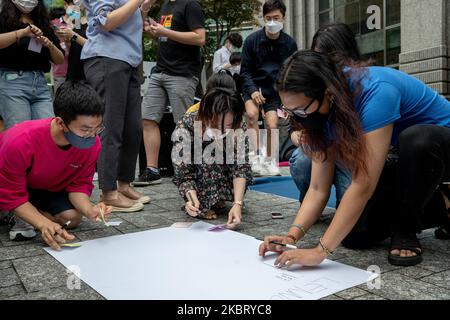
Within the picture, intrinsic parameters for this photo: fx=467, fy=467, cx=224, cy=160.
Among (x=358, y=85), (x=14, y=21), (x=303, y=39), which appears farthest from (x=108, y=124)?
(x=303, y=39)

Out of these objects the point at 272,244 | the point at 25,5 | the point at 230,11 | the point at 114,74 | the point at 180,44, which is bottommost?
the point at 272,244

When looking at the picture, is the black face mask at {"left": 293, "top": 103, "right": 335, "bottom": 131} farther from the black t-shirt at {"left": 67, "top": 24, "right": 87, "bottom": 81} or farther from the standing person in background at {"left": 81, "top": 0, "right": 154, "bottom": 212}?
the black t-shirt at {"left": 67, "top": 24, "right": 87, "bottom": 81}

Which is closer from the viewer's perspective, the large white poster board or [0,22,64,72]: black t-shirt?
the large white poster board

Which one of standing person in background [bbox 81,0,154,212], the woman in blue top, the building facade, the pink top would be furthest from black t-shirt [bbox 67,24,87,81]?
the building facade

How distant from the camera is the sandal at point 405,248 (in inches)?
66.9

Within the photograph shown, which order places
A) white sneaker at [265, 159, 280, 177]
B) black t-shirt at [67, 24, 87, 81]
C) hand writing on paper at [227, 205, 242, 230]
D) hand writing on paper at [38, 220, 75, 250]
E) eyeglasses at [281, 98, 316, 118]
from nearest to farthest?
1. eyeglasses at [281, 98, 316, 118]
2. hand writing on paper at [38, 220, 75, 250]
3. hand writing on paper at [227, 205, 242, 230]
4. black t-shirt at [67, 24, 87, 81]
5. white sneaker at [265, 159, 280, 177]

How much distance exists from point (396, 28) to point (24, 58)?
807 centimetres

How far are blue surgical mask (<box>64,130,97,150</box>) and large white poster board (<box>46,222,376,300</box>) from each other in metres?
0.43

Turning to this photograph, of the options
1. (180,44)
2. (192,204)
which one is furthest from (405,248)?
(180,44)

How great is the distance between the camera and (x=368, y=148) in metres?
1.54

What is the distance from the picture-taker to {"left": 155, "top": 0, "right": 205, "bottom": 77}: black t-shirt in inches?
142

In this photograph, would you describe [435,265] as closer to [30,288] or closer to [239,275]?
[239,275]

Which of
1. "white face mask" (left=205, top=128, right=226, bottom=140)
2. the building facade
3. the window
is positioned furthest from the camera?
the window

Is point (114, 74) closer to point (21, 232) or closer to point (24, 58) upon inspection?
point (24, 58)
